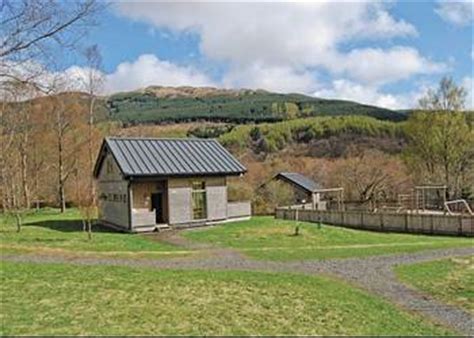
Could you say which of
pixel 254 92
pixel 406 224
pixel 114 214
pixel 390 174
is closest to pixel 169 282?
pixel 114 214

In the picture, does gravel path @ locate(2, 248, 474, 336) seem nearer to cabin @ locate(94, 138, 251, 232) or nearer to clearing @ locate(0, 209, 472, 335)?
clearing @ locate(0, 209, 472, 335)

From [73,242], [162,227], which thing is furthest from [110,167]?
[73,242]

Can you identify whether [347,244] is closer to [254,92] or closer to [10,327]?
[10,327]

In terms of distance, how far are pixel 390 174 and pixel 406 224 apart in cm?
2089

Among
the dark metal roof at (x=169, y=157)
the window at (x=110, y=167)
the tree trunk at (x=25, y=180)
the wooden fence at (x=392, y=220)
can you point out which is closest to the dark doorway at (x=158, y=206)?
the dark metal roof at (x=169, y=157)

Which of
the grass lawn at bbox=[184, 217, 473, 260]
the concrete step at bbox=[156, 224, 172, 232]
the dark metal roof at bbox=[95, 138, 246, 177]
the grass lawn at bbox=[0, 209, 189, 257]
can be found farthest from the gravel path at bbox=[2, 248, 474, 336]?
the dark metal roof at bbox=[95, 138, 246, 177]

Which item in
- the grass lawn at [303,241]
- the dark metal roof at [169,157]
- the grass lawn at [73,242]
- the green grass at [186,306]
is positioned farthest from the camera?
the dark metal roof at [169,157]

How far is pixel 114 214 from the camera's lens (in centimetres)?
3136

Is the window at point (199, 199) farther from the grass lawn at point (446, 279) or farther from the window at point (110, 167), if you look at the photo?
the grass lawn at point (446, 279)

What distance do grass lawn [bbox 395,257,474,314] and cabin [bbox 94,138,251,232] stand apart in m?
15.8

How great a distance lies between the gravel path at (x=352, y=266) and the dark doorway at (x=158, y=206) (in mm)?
10363

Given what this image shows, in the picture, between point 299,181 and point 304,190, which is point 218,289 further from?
point 299,181

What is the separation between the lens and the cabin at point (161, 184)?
29.7m

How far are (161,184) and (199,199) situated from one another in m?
2.53
